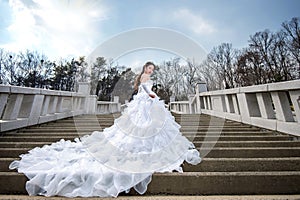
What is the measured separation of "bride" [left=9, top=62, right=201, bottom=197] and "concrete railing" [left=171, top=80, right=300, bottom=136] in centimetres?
161

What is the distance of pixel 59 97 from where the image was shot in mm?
4695

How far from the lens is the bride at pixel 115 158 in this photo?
55.1 inches

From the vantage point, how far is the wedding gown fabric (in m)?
1.40

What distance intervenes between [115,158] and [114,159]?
0.02 meters

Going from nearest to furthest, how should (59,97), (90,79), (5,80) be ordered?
(59,97), (90,79), (5,80)

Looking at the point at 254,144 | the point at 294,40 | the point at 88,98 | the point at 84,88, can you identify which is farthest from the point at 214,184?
the point at 294,40

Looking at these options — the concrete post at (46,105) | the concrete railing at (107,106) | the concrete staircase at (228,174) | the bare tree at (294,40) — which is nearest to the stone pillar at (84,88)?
the concrete railing at (107,106)

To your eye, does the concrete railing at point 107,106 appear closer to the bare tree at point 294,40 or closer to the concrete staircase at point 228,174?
the concrete staircase at point 228,174

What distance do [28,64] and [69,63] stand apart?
3.87 metres

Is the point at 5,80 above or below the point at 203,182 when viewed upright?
above

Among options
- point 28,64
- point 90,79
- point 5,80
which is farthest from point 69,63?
point 90,79

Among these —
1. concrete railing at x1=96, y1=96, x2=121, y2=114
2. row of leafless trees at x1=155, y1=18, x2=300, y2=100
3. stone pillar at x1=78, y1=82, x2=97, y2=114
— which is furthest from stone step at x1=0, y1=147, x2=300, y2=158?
row of leafless trees at x1=155, y1=18, x2=300, y2=100

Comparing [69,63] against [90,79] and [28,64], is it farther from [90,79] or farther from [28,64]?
[90,79]

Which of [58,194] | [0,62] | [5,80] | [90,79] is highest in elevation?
[0,62]
